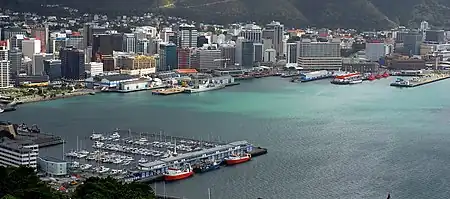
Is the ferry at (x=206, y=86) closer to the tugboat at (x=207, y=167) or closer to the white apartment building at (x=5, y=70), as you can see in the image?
the white apartment building at (x=5, y=70)

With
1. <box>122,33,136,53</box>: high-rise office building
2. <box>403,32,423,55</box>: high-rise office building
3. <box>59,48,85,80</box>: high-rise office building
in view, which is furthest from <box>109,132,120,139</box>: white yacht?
<box>403,32,423,55</box>: high-rise office building

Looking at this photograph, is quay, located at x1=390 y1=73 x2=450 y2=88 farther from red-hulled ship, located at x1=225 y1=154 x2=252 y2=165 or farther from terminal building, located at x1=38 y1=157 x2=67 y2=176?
terminal building, located at x1=38 y1=157 x2=67 y2=176

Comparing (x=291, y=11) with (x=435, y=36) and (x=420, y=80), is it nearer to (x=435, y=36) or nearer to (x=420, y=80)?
(x=435, y=36)

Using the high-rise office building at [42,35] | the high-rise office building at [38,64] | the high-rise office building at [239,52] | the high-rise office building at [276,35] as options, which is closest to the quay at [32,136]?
the high-rise office building at [38,64]

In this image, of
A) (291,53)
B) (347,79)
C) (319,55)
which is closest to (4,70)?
(347,79)

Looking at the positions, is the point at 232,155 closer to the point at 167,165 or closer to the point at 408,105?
the point at 167,165

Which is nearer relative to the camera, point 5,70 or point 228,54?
point 5,70
